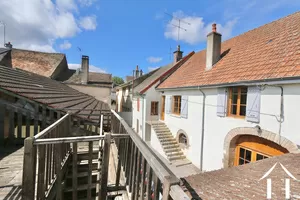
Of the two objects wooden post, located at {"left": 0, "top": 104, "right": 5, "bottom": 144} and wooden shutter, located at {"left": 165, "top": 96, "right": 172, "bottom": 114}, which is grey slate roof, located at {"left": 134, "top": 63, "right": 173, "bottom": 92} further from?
wooden post, located at {"left": 0, "top": 104, "right": 5, "bottom": 144}

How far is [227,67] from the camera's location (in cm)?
784

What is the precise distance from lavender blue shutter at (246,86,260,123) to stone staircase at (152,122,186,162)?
5.47 metres

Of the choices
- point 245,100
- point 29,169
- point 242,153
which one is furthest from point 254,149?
point 29,169

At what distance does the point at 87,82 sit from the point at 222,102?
17.4 meters

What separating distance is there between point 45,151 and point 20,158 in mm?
2052

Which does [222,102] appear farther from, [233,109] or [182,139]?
[182,139]

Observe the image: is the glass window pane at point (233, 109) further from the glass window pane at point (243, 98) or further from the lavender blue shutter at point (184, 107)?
the lavender blue shutter at point (184, 107)

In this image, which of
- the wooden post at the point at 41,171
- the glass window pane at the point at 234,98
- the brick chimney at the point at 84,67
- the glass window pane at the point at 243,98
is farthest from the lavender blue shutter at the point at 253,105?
the brick chimney at the point at 84,67

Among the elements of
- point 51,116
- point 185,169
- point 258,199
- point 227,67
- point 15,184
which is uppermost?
point 227,67

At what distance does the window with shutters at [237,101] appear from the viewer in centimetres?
636

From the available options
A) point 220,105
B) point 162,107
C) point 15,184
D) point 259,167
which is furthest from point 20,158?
point 162,107

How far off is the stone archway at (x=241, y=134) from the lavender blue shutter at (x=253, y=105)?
0.43 meters

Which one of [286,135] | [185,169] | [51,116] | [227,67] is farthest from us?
[185,169]

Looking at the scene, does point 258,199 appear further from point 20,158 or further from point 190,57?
point 190,57
